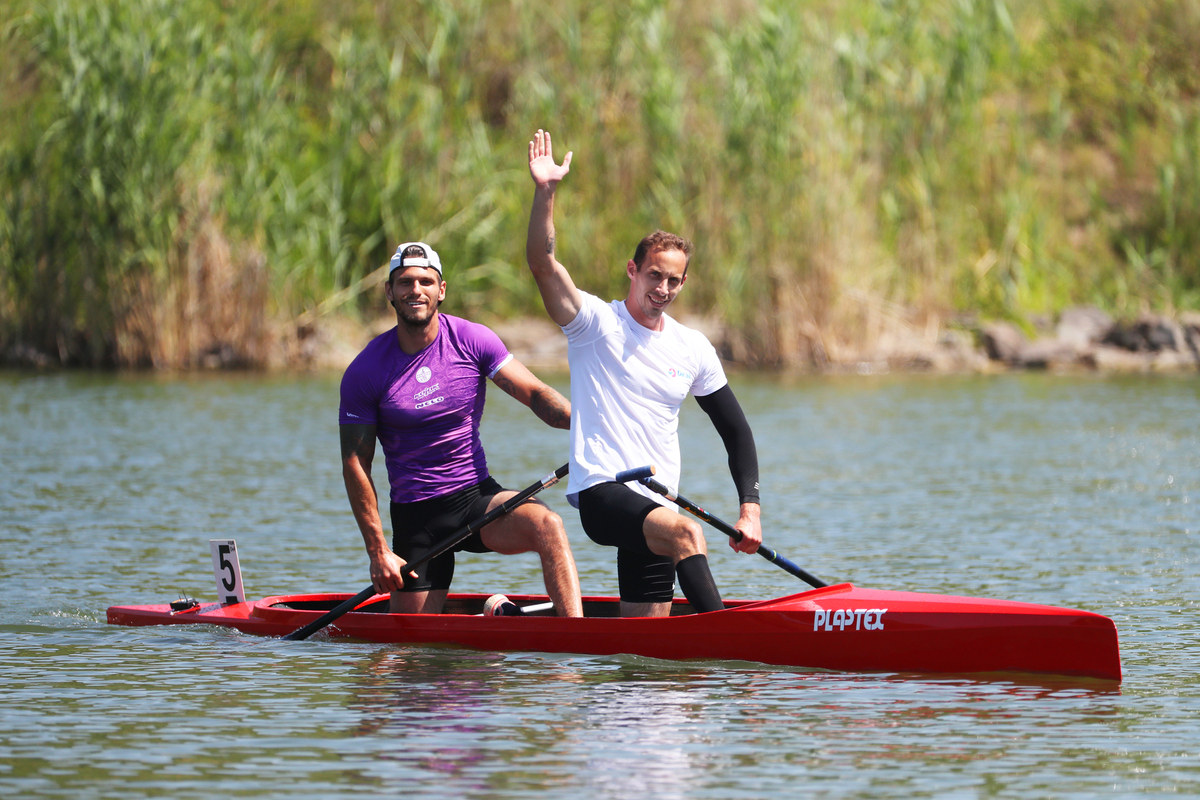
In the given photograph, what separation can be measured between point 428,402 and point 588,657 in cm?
129

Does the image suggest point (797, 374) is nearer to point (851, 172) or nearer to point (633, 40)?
point (851, 172)

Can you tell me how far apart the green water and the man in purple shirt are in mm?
507

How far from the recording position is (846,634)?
7.30 metres

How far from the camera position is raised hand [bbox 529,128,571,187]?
6754mm

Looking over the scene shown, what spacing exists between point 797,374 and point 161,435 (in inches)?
388

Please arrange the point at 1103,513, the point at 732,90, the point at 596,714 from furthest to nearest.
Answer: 1. the point at 732,90
2. the point at 1103,513
3. the point at 596,714

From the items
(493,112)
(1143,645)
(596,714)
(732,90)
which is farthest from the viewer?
(493,112)

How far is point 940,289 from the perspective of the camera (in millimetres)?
24719

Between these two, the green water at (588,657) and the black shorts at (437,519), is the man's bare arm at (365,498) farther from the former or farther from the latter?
the green water at (588,657)

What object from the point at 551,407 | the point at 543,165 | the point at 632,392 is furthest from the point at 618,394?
the point at 543,165

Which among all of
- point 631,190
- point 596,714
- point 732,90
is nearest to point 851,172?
point 732,90

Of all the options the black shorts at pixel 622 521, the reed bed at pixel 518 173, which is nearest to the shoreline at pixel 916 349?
the reed bed at pixel 518 173

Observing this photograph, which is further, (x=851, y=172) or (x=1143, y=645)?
(x=851, y=172)

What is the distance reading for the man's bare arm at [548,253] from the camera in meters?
6.62
